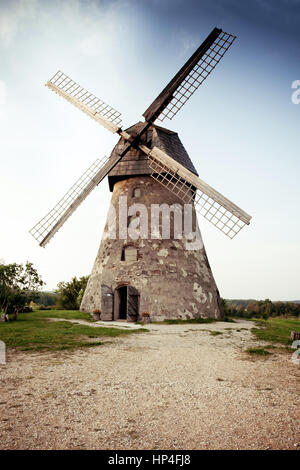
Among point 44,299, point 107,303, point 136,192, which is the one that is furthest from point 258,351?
point 44,299

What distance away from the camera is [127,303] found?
13203 millimetres

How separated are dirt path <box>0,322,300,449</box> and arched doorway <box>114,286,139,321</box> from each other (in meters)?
6.92

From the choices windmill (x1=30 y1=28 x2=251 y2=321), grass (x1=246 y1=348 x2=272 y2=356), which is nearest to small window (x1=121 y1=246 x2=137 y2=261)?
windmill (x1=30 y1=28 x2=251 y2=321)

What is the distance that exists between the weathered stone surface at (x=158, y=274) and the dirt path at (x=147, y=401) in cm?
686

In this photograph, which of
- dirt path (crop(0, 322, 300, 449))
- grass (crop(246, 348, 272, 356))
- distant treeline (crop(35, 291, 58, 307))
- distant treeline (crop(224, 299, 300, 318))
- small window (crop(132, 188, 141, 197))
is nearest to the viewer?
dirt path (crop(0, 322, 300, 449))

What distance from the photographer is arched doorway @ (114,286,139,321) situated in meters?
13.2

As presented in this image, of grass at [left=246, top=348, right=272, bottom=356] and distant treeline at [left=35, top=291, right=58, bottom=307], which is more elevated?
grass at [left=246, top=348, right=272, bottom=356]

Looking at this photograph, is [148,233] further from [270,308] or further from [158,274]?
[270,308]

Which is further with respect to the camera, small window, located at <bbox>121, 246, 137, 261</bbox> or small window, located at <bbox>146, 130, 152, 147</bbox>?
small window, located at <bbox>146, 130, 152, 147</bbox>

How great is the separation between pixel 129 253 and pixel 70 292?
35.0ft

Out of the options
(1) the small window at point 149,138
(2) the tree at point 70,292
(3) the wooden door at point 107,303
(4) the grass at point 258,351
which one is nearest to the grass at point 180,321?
(3) the wooden door at point 107,303

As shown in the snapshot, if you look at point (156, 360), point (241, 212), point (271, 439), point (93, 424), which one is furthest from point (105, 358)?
point (241, 212)

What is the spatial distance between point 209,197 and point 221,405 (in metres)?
9.57

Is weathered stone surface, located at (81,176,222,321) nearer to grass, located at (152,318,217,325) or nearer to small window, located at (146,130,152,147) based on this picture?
grass, located at (152,318,217,325)
